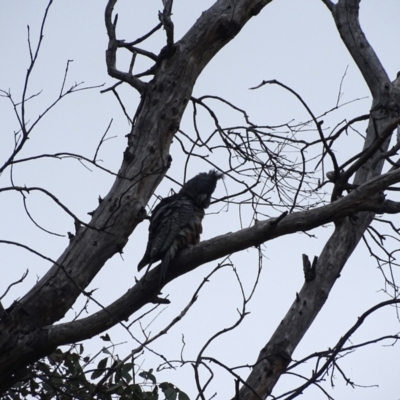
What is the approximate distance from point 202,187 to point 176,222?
70 cm

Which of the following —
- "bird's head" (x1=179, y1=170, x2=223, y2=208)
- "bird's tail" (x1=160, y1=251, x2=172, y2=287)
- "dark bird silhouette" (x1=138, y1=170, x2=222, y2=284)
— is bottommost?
"bird's tail" (x1=160, y1=251, x2=172, y2=287)

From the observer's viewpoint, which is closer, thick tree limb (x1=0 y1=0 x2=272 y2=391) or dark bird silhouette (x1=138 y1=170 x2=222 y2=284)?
thick tree limb (x1=0 y1=0 x2=272 y2=391)

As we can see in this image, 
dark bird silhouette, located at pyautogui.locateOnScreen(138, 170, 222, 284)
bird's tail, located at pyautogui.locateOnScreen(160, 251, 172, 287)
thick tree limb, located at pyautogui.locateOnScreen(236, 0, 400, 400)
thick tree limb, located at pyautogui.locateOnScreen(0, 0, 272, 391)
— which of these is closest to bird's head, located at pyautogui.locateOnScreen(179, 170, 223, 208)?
dark bird silhouette, located at pyautogui.locateOnScreen(138, 170, 222, 284)

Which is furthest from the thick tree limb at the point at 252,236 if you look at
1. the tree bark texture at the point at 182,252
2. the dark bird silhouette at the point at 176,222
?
the dark bird silhouette at the point at 176,222

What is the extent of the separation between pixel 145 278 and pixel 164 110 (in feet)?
3.52

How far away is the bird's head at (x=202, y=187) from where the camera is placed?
465cm

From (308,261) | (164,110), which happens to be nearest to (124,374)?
(308,261)

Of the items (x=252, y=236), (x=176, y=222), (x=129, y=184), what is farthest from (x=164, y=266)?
(x=176, y=222)

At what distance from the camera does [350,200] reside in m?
3.09

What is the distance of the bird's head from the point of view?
4.65 meters

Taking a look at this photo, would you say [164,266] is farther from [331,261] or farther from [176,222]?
[331,261]

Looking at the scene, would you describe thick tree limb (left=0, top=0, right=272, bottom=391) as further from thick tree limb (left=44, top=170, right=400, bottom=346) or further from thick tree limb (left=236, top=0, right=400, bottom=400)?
thick tree limb (left=236, top=0, right=400, bottom=400)

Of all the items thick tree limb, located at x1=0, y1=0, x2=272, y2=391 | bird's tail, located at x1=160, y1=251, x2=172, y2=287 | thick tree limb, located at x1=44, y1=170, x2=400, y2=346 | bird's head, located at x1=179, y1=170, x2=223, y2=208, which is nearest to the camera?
thick tree limb, located at x1=44, y1=170, x2=400, y2=346

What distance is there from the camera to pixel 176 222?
4273mm
